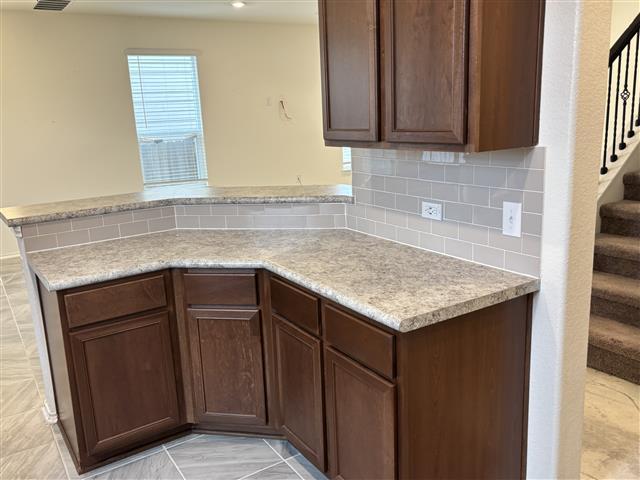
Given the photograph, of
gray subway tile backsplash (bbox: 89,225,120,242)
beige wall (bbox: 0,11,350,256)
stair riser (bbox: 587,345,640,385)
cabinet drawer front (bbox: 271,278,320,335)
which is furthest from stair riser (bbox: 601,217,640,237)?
beige wall (bbox: 0,11,350,256)

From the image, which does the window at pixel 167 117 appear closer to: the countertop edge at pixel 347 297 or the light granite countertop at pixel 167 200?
the light granite countertop at pixel 167 200

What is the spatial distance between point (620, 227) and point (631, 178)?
1.32 ft

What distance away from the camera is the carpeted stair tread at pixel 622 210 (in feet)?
11.5

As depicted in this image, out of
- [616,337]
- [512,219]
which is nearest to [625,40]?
[616,337]

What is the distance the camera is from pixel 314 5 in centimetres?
624

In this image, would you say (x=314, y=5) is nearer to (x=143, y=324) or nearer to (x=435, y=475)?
(x=143, y=324)

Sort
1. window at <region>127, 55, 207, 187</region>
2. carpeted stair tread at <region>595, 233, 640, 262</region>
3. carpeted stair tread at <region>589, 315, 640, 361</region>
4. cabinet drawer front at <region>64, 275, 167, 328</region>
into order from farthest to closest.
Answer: window at <region>127, 55, 207, 187</region>
carpeted stair tread at <region>595, 233, 640, 262</region>
carpeted stair tread at <region>589, 315, 640, 361</region>
cabinet drawer front at <region>64, 275, 167, 328</region>

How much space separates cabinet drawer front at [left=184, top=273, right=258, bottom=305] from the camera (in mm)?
2350

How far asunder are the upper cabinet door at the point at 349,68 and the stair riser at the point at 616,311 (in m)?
2.10

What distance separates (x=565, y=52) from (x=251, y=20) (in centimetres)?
607

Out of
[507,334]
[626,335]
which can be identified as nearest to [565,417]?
[507,334]

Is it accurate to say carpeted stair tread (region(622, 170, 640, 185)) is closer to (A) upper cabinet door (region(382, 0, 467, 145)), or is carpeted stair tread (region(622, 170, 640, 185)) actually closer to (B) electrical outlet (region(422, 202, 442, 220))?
(B) electrical outlet (region(422, 202, 442, 220))

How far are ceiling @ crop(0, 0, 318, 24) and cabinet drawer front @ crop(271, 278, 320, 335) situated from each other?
15.0 feet

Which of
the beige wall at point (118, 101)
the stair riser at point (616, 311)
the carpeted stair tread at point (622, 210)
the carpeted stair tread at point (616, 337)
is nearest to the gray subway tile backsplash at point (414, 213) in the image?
the carpeted stair tread at point (616, 337)
